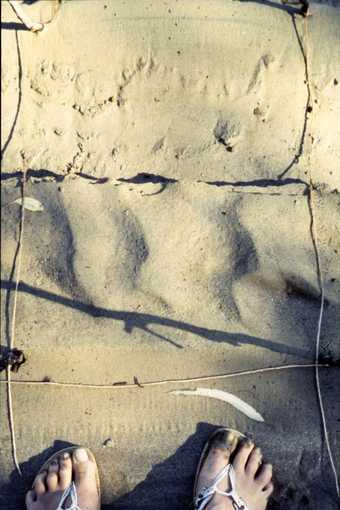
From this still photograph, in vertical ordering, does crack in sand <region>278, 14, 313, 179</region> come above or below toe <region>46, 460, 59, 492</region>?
above

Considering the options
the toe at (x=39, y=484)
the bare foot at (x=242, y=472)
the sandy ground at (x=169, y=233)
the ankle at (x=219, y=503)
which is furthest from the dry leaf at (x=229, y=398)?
the toe at (x=39, y=484)

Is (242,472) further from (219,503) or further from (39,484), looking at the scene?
(39,484)

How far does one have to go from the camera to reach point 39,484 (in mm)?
2451

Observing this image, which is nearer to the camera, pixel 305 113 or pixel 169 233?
pixel 169 233

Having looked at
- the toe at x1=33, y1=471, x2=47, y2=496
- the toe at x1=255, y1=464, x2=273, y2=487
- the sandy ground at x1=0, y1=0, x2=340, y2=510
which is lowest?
the toe at x1=33, y1=471, x2=47, y2=496

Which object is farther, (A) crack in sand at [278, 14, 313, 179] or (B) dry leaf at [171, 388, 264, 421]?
(A) crack in sand at [278, 14, 313, 179]

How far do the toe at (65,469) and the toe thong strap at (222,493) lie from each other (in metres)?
0.58

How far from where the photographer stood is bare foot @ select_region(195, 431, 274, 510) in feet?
8.11

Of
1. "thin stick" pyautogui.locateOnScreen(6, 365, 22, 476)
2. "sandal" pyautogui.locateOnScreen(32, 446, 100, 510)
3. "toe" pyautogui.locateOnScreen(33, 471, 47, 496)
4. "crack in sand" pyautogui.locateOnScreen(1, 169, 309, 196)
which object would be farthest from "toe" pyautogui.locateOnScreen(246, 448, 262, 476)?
"crack in sand" pyautogui.locateOnScreen(1, 169, 309, 196)

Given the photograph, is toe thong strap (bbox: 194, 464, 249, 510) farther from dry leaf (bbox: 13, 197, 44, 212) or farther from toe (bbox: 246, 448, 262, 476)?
dry leaf (bbox: 13, 197, 44, 212)

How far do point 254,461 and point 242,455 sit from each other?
6cm

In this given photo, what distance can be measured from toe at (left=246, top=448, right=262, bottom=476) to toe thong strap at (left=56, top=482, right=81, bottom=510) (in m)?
0.80

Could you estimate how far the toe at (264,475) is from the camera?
Result: 8.13 feet

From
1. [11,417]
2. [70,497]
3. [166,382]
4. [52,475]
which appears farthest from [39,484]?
[166,382]
